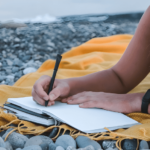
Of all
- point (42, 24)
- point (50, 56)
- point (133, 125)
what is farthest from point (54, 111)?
point (42, 24)

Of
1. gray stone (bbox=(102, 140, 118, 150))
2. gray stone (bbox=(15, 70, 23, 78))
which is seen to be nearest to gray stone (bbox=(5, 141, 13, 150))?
gray stone (bbox=(102, 140, 118, 150))

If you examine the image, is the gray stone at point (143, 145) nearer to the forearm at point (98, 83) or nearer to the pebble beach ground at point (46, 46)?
the pebble beach ground at point (46, 46)

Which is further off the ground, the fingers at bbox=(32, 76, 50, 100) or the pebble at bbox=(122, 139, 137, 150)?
the fingers at bbox=(32, 76, 50, 100)

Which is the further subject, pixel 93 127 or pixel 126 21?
pixel 126 21

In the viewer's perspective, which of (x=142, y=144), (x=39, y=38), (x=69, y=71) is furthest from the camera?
(x=39, y=38)

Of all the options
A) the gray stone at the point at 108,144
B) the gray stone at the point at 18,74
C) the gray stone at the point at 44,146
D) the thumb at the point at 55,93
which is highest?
the thumb at the point at 55,93

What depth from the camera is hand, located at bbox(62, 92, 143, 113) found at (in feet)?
2.50

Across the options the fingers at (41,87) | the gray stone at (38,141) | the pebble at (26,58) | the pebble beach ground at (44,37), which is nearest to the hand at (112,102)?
the fingers at (41,87)

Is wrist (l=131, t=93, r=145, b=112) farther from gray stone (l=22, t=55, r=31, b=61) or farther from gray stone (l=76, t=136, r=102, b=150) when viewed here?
gray stone (l=22, t=55, r=31, b=61)

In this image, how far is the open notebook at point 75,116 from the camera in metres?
0.63

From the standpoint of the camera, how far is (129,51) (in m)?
1.01

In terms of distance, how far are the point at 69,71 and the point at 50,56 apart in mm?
1174

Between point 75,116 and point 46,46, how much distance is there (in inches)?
103

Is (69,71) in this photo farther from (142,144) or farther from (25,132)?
(142,144)
